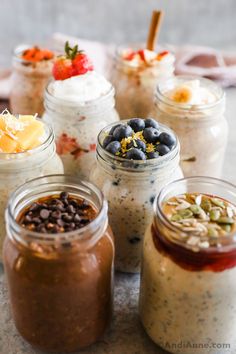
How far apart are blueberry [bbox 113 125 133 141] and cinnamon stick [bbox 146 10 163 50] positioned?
70cm

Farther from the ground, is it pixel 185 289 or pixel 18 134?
pixel 18 134

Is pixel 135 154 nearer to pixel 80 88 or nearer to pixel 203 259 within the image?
pixel 203 259

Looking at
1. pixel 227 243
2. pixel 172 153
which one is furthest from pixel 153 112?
pixel 227 243

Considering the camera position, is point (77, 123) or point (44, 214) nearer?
point (44, 214)

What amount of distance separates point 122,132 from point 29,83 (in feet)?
2.44

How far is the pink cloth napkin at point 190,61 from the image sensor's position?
240 centimetres

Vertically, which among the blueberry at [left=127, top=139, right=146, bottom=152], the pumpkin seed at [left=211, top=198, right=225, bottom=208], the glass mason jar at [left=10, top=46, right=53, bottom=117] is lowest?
the glass mason jar at [left=10, top=46, right=53, bottom=117]

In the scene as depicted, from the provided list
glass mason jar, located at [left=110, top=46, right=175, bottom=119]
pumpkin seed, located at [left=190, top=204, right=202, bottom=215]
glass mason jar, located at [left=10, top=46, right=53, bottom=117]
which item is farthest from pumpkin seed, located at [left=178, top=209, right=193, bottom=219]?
glass mason jar, located at [left=10, top=46, right=53, bottom=117]

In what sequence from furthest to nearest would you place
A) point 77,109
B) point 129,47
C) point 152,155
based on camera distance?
point 129,47, point 77,109, point 152,155

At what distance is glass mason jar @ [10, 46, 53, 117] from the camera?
1.98 meters

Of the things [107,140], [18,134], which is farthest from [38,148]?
[107,140]

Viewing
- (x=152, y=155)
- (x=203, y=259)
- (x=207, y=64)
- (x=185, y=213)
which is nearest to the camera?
(x=203, y=259)

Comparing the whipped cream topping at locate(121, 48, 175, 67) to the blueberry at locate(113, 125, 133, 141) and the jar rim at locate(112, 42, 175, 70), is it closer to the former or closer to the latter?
the jar rim at locate(112, 42, 175, 70)

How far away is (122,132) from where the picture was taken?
1.39 meters
